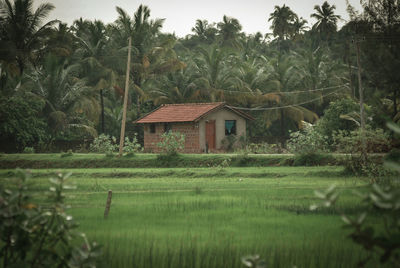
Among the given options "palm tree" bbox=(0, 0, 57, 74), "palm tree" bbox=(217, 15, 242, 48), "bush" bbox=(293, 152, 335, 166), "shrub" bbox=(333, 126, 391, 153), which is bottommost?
"bush" bbox=(293, 152, 335, 166)

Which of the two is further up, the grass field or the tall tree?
the tall tree

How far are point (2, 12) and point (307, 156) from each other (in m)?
18.9

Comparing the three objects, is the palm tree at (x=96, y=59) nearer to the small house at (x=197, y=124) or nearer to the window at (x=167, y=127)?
the small house at (x=197, y=124)

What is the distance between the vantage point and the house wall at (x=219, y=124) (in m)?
30.9

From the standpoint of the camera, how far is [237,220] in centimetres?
850

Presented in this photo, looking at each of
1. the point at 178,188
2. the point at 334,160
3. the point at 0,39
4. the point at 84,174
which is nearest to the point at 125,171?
the point at 84,174

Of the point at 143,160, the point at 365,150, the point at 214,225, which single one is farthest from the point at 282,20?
the point at 214,225

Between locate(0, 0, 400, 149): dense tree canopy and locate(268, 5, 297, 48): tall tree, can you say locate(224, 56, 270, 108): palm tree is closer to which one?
locate(0, 0, 400, 149): dense tree canopy

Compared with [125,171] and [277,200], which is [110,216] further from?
[125,171]

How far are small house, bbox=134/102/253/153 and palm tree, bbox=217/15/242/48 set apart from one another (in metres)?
21.1

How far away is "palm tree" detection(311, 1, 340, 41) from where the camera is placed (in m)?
51.3

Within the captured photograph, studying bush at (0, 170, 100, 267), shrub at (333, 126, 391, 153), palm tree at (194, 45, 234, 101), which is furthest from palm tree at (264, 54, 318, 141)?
bush at (0, 170, 100, 267)

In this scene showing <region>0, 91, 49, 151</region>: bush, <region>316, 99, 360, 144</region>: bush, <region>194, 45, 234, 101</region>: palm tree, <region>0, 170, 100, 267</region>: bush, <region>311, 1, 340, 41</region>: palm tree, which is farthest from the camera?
<region>311, 1, 340, 41</region>: palm tree

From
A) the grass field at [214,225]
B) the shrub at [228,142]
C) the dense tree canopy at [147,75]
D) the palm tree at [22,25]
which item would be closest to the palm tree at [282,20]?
the dense tree canopy at [147,75]
